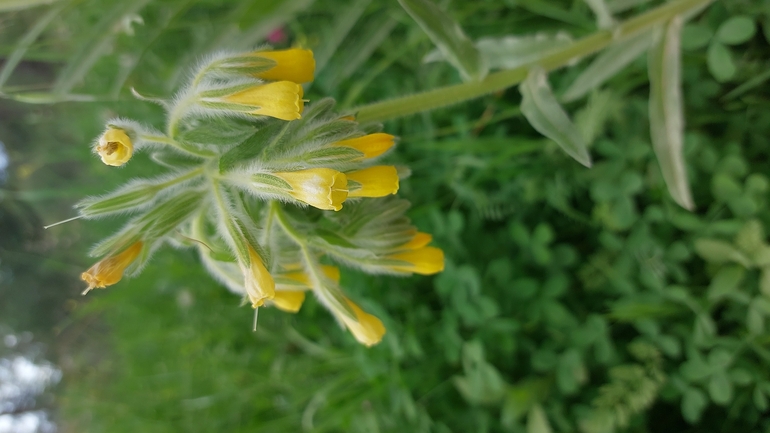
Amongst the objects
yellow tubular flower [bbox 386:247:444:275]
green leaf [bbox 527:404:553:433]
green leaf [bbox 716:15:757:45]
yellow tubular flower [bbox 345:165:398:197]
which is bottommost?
green leaf [bbox 527:404:553:433]

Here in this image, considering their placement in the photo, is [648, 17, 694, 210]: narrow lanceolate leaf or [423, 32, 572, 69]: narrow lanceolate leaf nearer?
[648, 17, 694, 210]: narrow lanceolate leaf

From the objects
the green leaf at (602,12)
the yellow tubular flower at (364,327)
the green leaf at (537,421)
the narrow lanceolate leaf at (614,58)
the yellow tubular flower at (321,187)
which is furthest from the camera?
the green leaf at (537,421)

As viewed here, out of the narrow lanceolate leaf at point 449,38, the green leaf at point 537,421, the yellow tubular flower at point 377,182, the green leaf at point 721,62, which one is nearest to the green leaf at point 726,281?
the green leaf at point 721,62

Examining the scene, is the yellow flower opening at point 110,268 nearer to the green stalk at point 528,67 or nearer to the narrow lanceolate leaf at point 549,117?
the green stalk at point 528,67

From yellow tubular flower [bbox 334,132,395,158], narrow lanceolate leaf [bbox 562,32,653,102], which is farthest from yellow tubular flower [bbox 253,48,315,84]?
narrow lanceolate leaf [bbox 562,32,653,102]

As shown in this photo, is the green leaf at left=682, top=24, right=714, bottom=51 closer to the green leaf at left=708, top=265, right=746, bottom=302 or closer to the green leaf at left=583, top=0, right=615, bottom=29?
the green leaf at left=583, top=0, right=615, bottom=29

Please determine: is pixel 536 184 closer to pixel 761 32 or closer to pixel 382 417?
pixel 761 32
